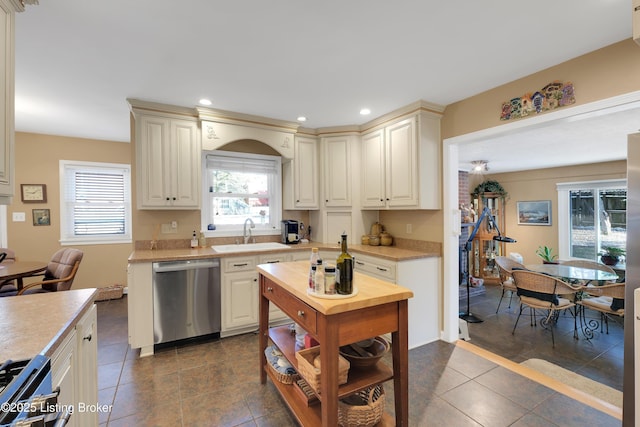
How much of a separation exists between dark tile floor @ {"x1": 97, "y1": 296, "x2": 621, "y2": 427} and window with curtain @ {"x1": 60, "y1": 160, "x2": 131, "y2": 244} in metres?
2.33

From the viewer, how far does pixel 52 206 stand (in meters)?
4.09

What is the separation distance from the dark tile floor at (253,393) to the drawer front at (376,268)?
777 mm

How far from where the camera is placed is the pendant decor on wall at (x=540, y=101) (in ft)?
6.95

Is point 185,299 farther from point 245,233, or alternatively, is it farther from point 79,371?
point 79,371

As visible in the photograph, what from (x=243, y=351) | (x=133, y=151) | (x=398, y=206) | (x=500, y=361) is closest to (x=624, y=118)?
(x=398, y=206)

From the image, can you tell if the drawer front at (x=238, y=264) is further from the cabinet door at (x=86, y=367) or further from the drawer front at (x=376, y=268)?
the cabinet door at (x=86, y=367)

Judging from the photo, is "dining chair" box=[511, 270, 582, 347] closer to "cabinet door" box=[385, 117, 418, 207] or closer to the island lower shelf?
"cabinet door" box=[385, 117, 418, 207]

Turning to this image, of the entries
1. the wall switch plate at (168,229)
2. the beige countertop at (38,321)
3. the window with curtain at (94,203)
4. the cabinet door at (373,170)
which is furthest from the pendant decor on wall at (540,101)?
the window with curtain at (94,203)

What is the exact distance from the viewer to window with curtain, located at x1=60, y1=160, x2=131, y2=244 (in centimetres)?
417

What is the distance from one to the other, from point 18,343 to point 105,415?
1236mm

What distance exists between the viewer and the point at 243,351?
2.71 metres

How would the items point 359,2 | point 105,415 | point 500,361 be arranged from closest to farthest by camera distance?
point 359,2 < point 105,415 < point 500,361

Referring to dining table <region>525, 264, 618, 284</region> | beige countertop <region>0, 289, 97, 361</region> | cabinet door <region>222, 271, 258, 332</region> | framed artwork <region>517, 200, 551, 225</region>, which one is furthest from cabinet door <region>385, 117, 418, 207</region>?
framed artwork <region>517, 200, 551, 225</region>

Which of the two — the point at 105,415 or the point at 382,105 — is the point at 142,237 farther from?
the point at 382,105
